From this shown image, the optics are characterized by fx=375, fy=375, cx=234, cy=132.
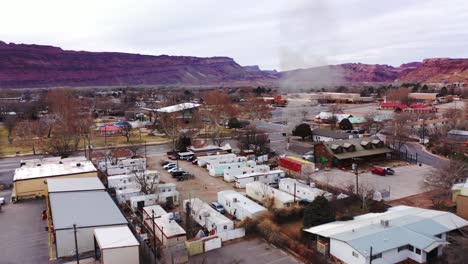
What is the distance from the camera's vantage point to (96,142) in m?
32.2

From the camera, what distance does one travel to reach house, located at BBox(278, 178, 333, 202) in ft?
51.7

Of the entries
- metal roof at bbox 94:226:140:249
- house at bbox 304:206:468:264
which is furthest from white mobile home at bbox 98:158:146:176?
house at bbox 304:206:468:264

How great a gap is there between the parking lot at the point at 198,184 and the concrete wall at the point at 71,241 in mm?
5418

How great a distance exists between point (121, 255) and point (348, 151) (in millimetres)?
16210

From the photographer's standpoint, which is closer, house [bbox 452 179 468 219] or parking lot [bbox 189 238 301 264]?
parking lot [bbox 189 238 301 264]

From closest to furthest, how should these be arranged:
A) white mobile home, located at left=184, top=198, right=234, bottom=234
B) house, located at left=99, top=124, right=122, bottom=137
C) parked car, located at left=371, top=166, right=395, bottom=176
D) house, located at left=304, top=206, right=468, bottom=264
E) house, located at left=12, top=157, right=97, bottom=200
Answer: house, located at left=304, top=206, right=468, bottom=264, white mobile home, located at left=184, top=198, right=234, bottom=234, house, located at left=12, top=157, right=97, bottom=200, parked car, located at left=371, top=166, right=395, bottom=176, house, located at left=99, top=124, right=122, bottom=137

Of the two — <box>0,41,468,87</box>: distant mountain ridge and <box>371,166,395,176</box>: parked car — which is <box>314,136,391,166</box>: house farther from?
<box>0,41,468,87</box>: distant mountain ridge

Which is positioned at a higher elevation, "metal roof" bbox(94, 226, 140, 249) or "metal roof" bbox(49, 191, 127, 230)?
"metal roof" bbox(49, 191, 127, 230)

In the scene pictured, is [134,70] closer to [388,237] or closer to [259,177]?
[259,177]

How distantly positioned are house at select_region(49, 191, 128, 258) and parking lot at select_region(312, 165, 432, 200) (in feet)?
34.9

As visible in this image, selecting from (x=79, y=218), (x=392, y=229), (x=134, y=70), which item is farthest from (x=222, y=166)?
(x=134, y=70)

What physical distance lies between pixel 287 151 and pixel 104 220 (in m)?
16.8

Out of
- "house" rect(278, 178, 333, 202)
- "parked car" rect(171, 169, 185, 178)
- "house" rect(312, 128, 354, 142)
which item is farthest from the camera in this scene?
"house" rect(312, 128, 354, 142)

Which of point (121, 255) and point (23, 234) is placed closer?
point (121, 255)
